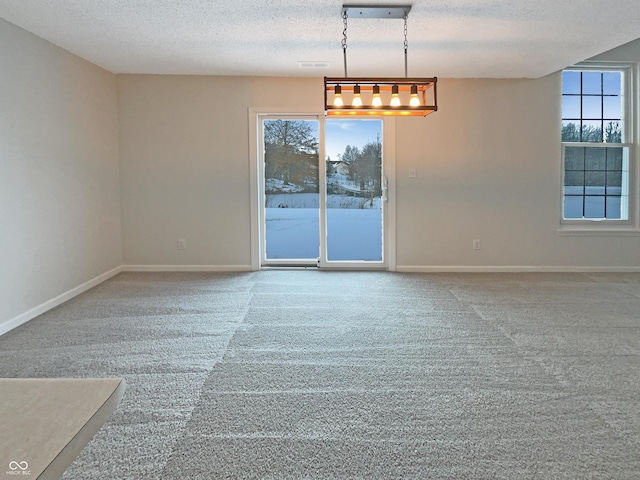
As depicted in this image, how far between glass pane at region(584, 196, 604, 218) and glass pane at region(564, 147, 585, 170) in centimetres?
43

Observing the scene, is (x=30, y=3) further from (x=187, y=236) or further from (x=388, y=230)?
(x=388, y=230)

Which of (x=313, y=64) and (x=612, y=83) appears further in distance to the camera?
(x=612, y=83)

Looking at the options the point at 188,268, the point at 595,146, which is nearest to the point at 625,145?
the point at 595,146

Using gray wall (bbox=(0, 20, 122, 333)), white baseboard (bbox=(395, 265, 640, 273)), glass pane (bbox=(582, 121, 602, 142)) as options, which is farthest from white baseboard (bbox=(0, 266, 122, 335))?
glass pane (bbox=(582, 121, 602, 142))

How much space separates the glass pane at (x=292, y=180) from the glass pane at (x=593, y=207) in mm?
3366

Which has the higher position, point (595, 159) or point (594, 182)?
point (595, 159)

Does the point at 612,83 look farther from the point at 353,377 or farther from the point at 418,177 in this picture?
the point at 353,377

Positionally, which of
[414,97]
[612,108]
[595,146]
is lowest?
[595,146]

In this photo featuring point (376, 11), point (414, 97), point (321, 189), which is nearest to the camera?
point (376, 11)

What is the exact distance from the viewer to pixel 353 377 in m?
2.83

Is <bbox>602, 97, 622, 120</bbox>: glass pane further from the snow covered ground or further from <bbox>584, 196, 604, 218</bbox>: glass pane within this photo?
the snow covered ground

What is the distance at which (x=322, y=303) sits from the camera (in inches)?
180

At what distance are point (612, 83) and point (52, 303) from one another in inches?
266

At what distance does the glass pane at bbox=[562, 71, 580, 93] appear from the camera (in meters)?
6.11
